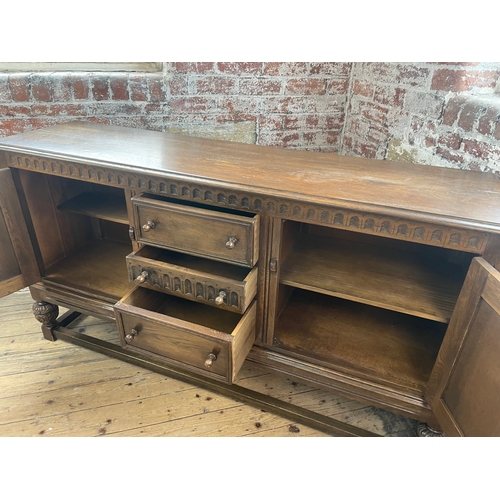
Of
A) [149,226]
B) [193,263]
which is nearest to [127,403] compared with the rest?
[193,263]

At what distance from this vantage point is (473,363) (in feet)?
3.18

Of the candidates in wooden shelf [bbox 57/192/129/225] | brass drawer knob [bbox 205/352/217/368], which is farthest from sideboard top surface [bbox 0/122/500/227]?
brass drawer knob [bbox 205/352/217/368]

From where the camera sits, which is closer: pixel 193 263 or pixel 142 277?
pixel 142 277

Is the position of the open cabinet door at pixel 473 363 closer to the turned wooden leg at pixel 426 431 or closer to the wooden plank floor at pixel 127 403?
the turned wooden leg at pixel 426 431

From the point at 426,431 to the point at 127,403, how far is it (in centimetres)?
107

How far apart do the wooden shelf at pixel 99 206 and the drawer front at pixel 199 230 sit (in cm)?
28

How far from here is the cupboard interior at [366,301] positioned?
1194 mm

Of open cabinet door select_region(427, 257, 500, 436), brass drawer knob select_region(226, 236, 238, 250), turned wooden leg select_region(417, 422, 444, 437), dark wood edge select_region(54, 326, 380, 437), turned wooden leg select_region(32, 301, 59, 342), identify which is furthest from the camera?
turned wooden leg select_region(32, 301, 59, 342)

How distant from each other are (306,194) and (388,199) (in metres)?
0.22

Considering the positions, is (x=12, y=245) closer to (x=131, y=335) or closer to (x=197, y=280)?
(x=131, y=335)

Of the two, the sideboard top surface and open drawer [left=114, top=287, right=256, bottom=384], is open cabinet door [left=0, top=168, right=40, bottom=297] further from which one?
open drawer [left=114, top=287, right=256, bottom=384]

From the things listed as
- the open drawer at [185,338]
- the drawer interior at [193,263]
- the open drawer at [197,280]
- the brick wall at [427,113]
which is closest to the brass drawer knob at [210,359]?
the open drawer at [185,338]

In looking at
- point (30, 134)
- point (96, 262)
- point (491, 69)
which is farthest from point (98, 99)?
point (491, 69)

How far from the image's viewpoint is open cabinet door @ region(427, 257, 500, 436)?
885mm
